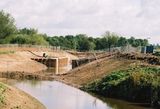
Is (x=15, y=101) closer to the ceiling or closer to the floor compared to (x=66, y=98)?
closer to the ceiling

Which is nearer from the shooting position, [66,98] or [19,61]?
[66,98]

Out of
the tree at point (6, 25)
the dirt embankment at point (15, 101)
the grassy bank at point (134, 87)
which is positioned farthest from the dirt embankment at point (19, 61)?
the dirt embankment at point (15, 101)

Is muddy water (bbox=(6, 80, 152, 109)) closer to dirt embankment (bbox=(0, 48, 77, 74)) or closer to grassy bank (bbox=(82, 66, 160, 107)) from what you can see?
grassy bank (bbox=(82, 66, 160, 107))

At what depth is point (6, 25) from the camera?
13900 cm

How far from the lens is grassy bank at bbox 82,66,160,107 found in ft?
158

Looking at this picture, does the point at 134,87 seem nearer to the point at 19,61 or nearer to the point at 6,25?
the point at 19,61

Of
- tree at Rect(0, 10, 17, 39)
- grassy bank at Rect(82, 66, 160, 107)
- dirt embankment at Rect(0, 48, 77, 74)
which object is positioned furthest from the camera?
tree at Rect(0, 10, 17, 39)

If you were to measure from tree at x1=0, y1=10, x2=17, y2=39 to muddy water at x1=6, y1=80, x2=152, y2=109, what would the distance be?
242 ft

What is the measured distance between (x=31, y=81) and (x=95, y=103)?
2293 cm

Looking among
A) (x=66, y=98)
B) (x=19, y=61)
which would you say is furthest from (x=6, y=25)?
(x=66, y=98)

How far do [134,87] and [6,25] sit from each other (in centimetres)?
9286

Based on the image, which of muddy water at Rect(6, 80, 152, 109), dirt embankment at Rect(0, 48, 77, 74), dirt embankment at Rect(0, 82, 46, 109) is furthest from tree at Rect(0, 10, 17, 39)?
dirt embankment at Rect(0, 82, 46, 109)

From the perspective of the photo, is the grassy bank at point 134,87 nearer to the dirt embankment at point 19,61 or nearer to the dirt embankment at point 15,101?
the dirt embankment at point 15,101

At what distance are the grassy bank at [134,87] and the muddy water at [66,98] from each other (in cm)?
162
